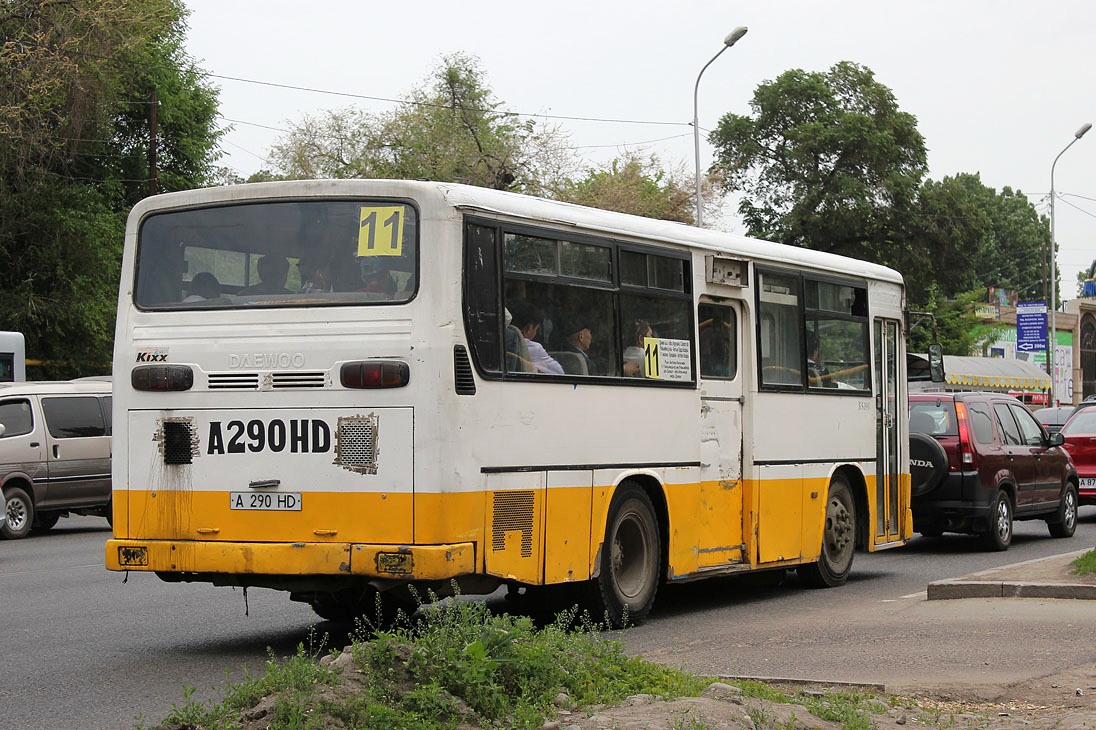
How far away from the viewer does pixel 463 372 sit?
9383 mm

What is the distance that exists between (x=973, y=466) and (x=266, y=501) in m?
10.4

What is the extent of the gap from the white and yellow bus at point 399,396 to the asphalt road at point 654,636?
0.65 metres

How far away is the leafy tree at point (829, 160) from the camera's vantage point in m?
66.5

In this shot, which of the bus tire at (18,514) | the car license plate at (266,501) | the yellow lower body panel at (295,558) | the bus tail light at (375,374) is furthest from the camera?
the bus tire at (18,514)

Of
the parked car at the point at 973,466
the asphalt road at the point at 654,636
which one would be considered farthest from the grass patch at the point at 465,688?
the parked car at the point at 973,466

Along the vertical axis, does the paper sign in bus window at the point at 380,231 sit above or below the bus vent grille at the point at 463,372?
above

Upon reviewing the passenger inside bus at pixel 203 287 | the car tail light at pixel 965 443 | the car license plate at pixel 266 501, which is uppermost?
the passenger inside bus at pixel 203 287

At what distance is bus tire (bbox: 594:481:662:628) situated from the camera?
35.3ft

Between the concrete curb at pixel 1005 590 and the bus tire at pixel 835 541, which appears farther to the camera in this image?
the bus tire at pixel 835 541

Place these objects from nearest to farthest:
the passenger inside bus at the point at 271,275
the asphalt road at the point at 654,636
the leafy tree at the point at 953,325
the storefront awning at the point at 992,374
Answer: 1. the asphalt road at the point at 654,636
2. the passenger inside bus at the point at 271,275
3. the storefront awning at the point at 992,374
4. the leafy tree at the point at 953,325

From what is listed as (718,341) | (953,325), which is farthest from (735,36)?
(953,325)

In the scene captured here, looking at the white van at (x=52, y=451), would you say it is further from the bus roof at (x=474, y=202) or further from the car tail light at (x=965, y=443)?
the car tail light at (x=965, y=443)

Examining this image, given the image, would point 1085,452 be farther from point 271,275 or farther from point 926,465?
point 271,275

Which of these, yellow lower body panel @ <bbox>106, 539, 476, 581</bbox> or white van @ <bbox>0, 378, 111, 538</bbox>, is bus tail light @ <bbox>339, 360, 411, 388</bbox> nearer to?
yellow lower body panel @ <bbox>106, 539, 476, 581</bbox>
